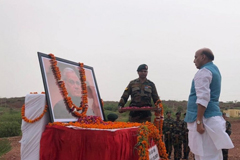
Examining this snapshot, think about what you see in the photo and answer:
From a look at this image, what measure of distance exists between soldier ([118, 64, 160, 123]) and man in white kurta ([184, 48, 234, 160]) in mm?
1734

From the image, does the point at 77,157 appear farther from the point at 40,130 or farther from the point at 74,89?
the point at 74,89

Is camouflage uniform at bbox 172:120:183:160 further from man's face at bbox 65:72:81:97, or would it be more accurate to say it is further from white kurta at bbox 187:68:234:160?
white kurta at bbox 187:68:234:160

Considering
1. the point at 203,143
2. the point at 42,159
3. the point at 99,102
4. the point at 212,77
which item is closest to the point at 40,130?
the point at 42,159

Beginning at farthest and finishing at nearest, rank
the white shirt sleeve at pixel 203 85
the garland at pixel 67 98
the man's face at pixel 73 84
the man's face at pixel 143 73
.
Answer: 1. the man's face at pixel 143 73
2. the man's face at pixel 73 84
3. the garland at pixel 67 98
4. the white shirt sleeve at pixel 203 85

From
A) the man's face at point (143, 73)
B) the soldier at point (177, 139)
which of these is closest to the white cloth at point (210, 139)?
the man's face at point (143, 73)

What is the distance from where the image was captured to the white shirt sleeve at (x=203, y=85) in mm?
3432

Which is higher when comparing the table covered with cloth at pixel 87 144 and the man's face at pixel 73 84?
the man's face at pixel 73 84

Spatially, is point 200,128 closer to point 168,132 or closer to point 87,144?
point 87,144

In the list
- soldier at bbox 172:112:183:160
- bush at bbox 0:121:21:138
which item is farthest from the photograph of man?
bush at bbox 0:121:21:138

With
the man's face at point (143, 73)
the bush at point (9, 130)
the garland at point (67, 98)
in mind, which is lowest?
the bush at point (9, 130)

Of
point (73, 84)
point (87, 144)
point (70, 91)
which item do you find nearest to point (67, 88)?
point (70, 91)

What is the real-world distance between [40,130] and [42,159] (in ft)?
1.38

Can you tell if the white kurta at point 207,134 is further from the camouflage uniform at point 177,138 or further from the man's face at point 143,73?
the camouflage uniform at point 177,138

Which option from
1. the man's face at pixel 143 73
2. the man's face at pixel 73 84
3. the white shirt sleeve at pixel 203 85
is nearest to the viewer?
the white shirt sleeve at pixel 203 85
